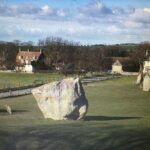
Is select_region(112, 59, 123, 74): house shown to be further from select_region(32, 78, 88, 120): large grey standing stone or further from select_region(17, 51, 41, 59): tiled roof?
select_region(17, 51, 41, 59): tiled roof

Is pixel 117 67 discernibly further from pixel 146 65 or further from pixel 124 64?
pixel 146 65

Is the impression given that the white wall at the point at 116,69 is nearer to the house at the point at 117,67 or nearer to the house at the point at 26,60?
the house at the point at 117,67

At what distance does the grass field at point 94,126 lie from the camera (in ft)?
17.2

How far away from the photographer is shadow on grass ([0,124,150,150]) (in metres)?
5.20

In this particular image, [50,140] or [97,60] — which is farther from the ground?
[97,60]

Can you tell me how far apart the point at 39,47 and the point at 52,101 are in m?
0.88

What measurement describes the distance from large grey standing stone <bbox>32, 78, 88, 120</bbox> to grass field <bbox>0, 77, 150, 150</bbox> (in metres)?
0.13

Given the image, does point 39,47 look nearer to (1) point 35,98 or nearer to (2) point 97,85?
(1) point 35,98

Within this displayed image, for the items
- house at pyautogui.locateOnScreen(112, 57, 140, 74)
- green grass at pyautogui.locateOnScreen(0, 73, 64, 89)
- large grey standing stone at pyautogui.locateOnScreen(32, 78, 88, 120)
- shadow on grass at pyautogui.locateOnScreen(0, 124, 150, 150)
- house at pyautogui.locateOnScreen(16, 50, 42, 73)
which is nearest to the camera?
shadow on grass at pyautogui.locateOnScreen(0, 124, 150, 150)

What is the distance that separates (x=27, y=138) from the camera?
538 centimetres

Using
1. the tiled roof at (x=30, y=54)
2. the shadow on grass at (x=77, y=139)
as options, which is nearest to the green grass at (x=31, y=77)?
the tiled roof at (x=30, y=54)

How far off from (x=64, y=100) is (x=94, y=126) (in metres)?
1.01

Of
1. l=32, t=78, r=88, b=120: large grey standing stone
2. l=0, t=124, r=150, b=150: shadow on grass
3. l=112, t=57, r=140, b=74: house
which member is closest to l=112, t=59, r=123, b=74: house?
l=112, t=57, r=140, b=74: house

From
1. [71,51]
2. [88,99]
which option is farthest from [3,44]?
[88,99]
